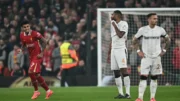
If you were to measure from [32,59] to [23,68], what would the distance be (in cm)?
753

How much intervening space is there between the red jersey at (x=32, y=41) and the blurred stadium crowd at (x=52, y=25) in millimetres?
6758

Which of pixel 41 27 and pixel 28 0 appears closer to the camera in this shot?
pixel 41 27

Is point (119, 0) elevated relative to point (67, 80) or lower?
elevated

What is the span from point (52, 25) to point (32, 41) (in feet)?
27.1

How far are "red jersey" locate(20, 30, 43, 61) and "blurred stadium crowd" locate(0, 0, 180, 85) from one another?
676cm

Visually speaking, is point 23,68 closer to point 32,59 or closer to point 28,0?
point 28,0

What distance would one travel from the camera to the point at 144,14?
19656 millimetres

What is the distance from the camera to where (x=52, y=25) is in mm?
21812

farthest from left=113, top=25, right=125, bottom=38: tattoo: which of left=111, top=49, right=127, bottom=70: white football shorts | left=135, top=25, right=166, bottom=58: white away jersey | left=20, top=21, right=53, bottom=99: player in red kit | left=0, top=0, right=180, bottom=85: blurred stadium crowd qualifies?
left=0, top=0, right=180, bottom=85: blurred stadium crowd

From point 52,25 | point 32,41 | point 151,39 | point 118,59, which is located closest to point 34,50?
point 32,41

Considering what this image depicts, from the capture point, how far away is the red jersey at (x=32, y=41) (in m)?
13.5

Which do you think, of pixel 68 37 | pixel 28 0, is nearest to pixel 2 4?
pixel 28 0

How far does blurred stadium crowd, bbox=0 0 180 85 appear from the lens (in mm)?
20734

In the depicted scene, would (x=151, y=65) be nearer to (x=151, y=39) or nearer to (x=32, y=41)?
(x=151, y=39)
